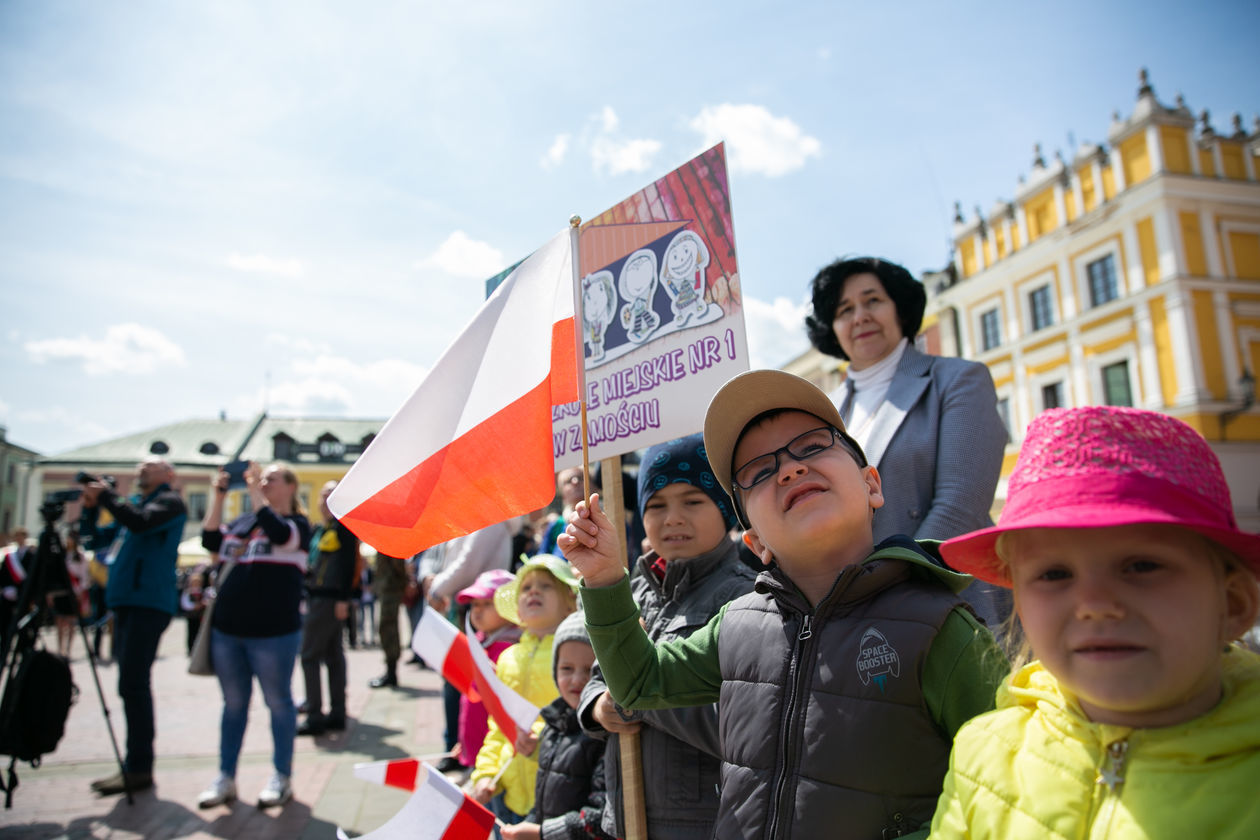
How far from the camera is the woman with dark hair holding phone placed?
450cm

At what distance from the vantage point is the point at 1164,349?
72.0 feet

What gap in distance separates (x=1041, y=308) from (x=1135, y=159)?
5355 mm

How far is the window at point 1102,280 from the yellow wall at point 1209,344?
217 centimetres

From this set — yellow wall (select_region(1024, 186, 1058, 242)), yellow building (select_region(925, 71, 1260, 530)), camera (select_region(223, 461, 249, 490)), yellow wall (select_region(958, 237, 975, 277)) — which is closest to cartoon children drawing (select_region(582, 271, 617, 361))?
camera (select_region(223, 461, 249, 490))

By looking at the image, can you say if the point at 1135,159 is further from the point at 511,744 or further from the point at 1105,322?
the point at 511,744

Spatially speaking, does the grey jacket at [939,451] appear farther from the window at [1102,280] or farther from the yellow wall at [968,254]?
the yellow wall at [968,254]

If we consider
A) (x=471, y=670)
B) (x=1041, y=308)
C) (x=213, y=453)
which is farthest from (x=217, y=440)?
(x=471, y=670)

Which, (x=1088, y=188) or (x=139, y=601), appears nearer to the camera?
(x=139, y=601)

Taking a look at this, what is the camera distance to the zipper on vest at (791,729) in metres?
1.38

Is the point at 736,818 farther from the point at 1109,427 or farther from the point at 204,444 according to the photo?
the point at 204,444

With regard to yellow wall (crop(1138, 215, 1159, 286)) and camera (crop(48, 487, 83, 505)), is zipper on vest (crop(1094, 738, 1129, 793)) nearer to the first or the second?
camera (crop(48, 487, 83, 505))

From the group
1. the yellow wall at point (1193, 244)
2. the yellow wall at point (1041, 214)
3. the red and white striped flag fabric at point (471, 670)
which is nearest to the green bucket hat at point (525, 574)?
the red and white striped flag fabric at point (471, 670)

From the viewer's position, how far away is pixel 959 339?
29.7 meters

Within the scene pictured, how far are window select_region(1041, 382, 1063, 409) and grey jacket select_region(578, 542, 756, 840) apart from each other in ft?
87.7
